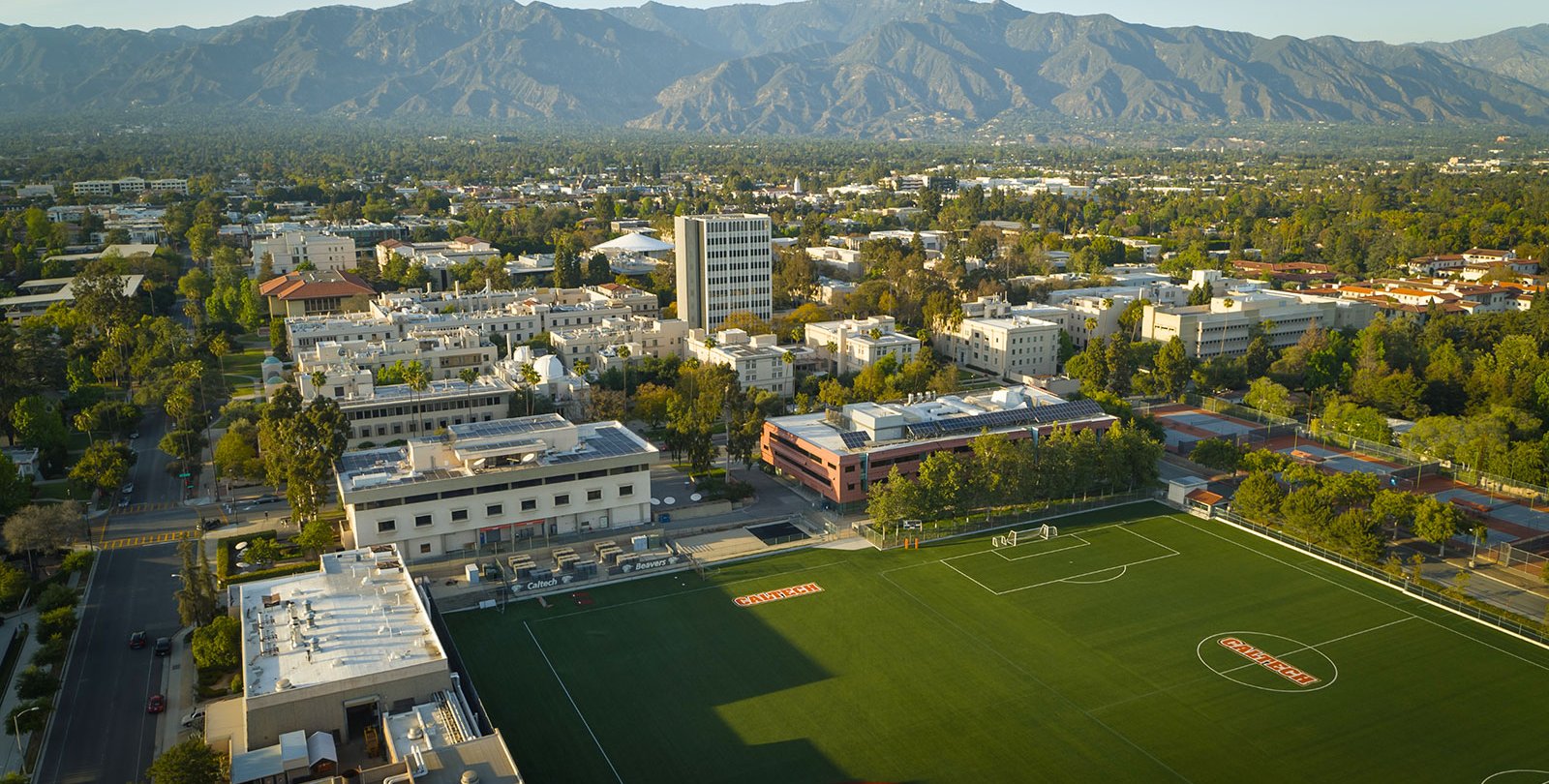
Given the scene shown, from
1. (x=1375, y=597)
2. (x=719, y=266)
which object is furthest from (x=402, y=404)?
(x=1375, y=597)

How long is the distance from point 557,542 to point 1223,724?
2648 centimetres

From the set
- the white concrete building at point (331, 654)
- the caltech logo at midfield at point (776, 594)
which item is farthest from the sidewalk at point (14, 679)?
the caltech logo at midfield at point (776, 594)

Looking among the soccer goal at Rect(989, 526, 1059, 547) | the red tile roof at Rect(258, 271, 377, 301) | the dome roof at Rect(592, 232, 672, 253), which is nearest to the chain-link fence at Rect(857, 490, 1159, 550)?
the soccer goal at Rect(989, 526, 1059, 547)

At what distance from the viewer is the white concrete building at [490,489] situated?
41.6 m

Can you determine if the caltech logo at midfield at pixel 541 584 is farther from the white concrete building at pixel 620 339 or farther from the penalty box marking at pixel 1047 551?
the white concrete building at pixel 620 339

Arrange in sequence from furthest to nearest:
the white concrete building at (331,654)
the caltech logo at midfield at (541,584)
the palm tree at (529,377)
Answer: the palm tree at (529,377), the caltech logo at midfield at (541,584), the white concrete building at (331,654)

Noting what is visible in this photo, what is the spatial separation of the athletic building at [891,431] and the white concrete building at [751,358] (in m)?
10.7

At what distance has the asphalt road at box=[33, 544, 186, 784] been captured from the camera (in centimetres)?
2806

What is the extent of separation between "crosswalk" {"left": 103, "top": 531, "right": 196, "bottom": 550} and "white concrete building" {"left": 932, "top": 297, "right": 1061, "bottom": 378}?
51117mm

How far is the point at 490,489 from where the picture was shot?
4288 centimetres

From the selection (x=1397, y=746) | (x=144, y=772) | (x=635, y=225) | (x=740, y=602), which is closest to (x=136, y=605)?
(x=144, y=772)

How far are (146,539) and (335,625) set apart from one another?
1821cm

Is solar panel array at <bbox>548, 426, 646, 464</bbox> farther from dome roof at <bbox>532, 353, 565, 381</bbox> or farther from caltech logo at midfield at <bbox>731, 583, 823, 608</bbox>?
dome roof at <bbox>532, 353, 565, 381</bbox>

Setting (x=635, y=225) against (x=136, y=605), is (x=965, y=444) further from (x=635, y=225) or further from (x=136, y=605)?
(x=635, y=225)
